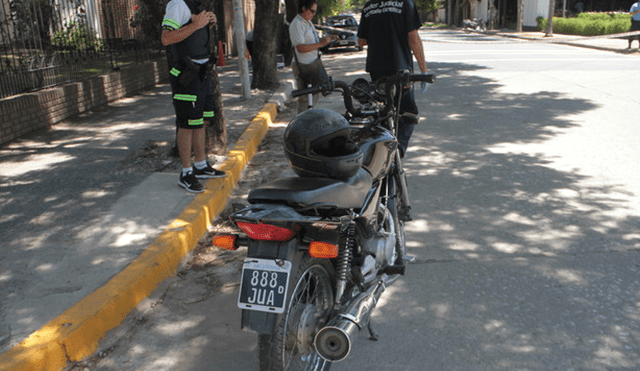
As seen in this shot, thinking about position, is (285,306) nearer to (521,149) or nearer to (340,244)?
(340,244)

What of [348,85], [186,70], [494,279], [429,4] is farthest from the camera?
[429,4]

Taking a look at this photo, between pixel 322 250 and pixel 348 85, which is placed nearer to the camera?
pixel 322 250

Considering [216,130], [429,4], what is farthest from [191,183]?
[429,4]

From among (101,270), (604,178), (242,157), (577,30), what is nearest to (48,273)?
(101,270)

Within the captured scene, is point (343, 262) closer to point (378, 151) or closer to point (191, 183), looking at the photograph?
point (378, 151)

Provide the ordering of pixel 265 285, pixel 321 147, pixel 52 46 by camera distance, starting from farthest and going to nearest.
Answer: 1. pixel 52 46
2. pixel 321 147
3. pixel 265 285

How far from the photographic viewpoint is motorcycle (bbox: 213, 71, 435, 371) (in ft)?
8.57

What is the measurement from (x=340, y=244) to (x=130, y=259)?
1.94 m

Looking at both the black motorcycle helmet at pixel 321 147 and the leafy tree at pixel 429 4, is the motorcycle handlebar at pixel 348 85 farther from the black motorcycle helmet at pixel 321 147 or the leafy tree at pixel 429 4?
the leafy tree at pixel 429 4

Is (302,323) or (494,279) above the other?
(302,323)

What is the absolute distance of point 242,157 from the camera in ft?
23.2

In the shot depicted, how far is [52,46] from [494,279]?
329 inches

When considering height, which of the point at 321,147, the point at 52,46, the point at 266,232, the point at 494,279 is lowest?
the point at 494,279

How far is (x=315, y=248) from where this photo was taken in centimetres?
264
